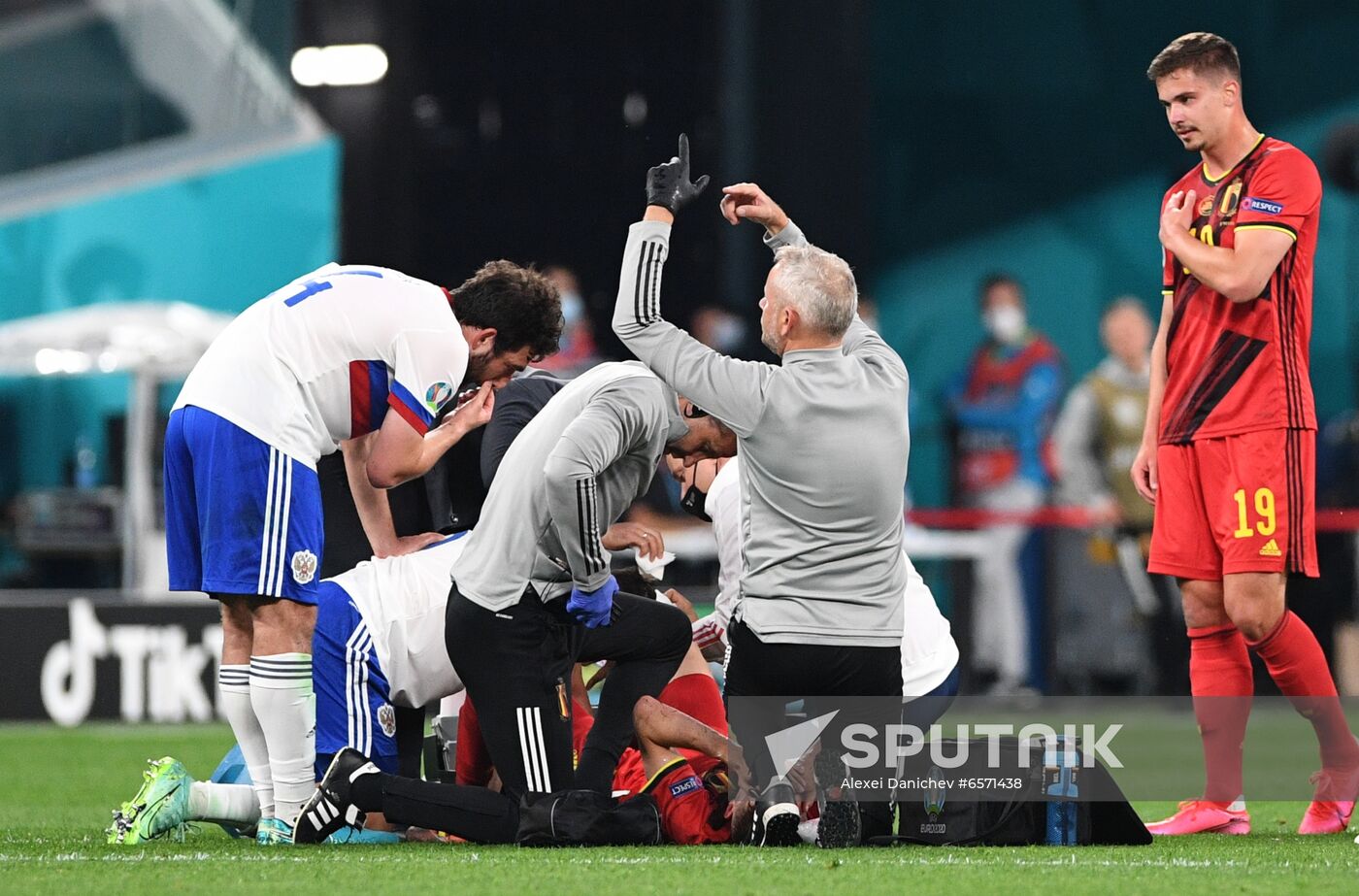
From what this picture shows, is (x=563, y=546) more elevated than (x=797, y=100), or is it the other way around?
(x=797, y=100)

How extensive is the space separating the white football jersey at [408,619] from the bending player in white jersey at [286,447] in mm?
274

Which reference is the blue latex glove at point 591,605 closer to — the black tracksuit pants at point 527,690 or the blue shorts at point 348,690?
the black tracksuit pants at point 527,690

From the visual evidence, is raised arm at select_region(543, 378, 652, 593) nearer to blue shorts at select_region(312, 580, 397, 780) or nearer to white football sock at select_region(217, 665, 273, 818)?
blue shorts at select_region(312, 580, 397, 780)

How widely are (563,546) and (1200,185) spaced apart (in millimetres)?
2050

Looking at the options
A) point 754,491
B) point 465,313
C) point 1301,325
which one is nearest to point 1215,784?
point 1301,325

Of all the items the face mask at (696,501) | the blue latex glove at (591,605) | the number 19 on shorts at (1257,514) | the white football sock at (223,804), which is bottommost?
the white football sock at (223,804)

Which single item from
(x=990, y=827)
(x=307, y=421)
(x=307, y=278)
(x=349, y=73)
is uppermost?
(x=349, y=73)

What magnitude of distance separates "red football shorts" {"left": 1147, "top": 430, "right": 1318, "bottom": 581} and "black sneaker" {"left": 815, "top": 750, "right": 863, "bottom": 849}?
1137 mm

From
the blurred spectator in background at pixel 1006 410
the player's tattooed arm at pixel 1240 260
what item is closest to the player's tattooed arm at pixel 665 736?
the player's tattooed arm at pixel 1240 260

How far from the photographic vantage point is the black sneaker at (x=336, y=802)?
4.76 m

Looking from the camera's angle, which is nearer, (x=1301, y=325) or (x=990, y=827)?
(x=990, y=827)

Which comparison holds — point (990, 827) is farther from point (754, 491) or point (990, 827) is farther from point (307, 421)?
point (307, 421)

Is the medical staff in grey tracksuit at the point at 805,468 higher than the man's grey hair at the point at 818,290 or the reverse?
the reverse

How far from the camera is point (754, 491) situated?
4754 mm
